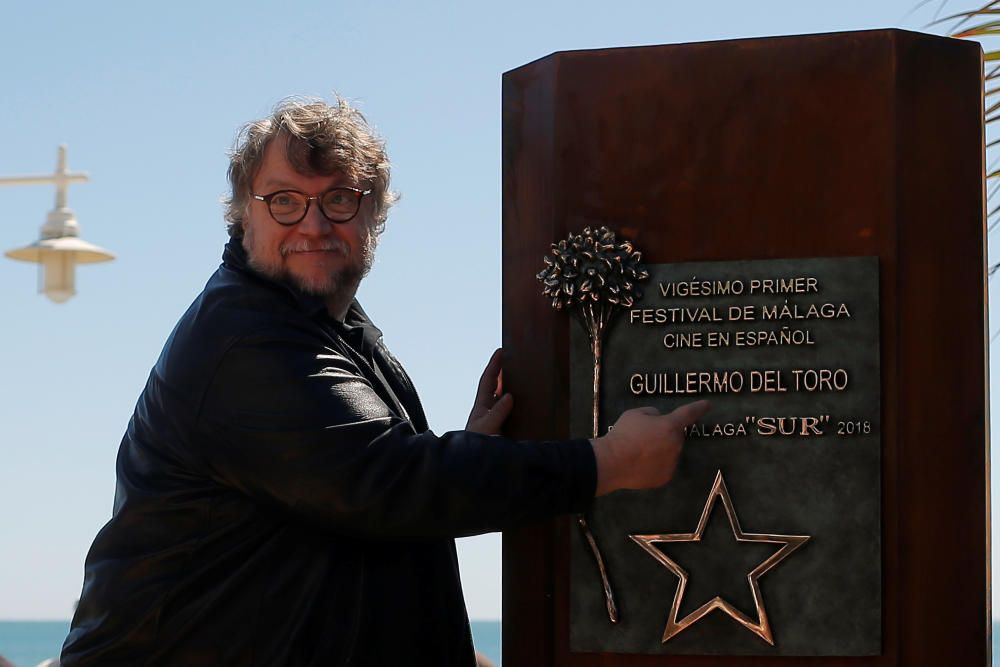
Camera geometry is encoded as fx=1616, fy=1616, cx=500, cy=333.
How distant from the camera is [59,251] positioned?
50.0 ft

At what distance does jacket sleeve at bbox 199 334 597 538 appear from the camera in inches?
151

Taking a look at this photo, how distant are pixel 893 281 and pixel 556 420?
3.21ft

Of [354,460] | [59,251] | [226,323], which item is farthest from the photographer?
[59,251]

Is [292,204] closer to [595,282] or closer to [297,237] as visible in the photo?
[297,237]

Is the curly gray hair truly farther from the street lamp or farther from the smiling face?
the street lamp

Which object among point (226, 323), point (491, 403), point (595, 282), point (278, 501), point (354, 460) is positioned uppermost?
point (595, 282)

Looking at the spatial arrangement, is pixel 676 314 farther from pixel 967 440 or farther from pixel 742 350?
pixel 967 440

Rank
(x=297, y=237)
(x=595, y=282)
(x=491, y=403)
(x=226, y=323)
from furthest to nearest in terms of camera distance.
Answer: (x=491, y=403)
(x=595, y=282)
(x=297, y=237)
(x=226, y=323)

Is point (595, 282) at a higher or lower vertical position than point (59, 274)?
lower

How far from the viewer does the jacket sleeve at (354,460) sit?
383 centimetres

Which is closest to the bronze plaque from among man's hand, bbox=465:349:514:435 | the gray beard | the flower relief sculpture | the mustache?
the flower relief sculpture

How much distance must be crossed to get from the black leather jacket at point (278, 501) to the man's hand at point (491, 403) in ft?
1.66

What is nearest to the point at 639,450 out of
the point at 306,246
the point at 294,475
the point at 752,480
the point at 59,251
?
the point at 752,480

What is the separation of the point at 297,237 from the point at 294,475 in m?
0.66
